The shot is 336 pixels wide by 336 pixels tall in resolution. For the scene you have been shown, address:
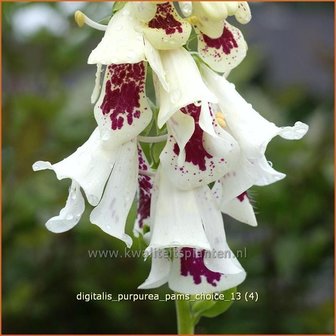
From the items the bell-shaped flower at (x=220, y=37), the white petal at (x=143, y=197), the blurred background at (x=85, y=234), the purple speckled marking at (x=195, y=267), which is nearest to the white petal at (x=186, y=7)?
the bell-shaped flower at (x=220, y=37)

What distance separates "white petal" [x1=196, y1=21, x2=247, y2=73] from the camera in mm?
911

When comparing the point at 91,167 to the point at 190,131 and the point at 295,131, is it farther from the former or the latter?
the point at 295,131

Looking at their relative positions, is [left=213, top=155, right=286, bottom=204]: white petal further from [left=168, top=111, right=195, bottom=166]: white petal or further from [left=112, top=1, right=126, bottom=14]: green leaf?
[left=112, top=1, right=126, bottom=14]: green leaf

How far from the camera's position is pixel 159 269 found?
96cm

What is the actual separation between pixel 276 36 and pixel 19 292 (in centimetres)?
290

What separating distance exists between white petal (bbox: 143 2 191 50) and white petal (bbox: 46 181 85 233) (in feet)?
0.67

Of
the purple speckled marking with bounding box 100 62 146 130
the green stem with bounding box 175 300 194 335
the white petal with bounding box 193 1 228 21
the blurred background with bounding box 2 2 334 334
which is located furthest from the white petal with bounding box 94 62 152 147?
the blurred background with bounding box 2 2 334 334

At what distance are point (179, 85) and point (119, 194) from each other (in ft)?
0.52

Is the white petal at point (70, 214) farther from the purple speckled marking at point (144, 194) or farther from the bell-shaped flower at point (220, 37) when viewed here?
the bell-shaped flower at point (220, 37)

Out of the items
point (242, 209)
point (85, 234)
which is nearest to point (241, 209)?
point (242, 209)

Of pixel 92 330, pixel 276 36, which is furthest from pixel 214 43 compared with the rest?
pixel 276 36

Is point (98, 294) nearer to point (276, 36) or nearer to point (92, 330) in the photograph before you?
point (92, 330)

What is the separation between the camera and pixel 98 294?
1.71 metres

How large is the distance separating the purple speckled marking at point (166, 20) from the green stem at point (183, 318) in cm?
36
